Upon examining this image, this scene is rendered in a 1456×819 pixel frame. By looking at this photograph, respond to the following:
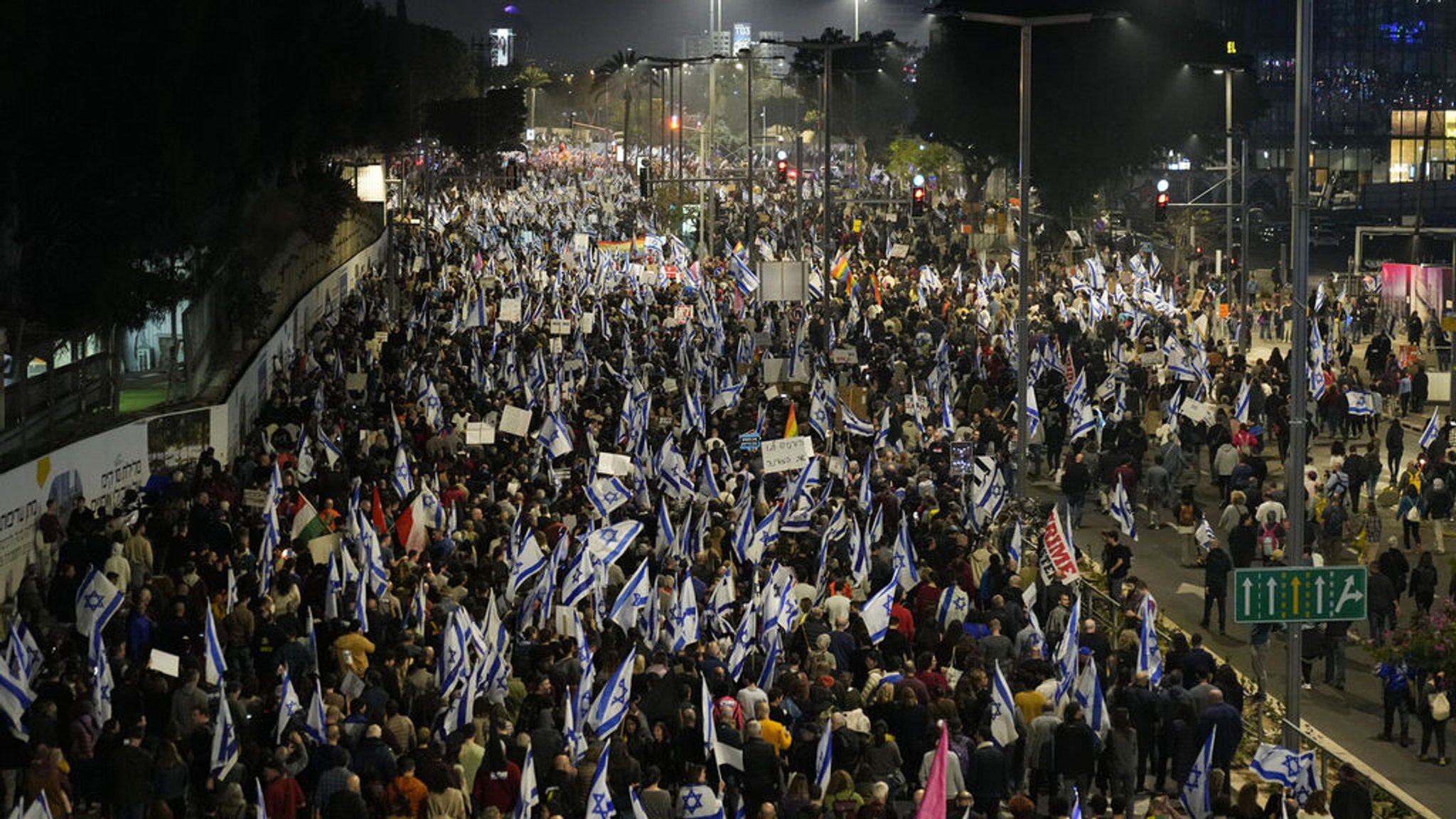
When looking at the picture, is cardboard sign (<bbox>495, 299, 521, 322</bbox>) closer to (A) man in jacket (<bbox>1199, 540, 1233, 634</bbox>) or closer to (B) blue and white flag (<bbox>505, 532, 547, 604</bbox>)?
(A) man in jacket (<bbox>1199, 540, 1233, 634</bbox>)

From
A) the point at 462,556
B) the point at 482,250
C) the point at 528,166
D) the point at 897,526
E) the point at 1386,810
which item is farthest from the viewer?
the point at 528,166

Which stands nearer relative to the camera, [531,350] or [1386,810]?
[1386,810]

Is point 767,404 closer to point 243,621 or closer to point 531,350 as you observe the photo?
point 531,350

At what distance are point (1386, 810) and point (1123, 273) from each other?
38.8 metres

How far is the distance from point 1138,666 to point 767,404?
15446 mm

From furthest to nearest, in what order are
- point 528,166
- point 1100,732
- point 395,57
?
point 528,166
point 395,57
point 1100,732

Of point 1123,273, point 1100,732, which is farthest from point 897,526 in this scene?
point 1123,273

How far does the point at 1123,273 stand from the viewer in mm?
54250

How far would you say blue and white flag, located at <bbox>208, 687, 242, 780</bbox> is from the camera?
1530 centimetres

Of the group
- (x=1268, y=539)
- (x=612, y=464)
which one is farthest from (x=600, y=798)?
(x=1268, y=539)

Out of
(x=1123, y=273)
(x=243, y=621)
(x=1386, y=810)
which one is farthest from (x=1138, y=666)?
(x=1123, y=273)

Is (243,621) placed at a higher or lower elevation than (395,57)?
lower

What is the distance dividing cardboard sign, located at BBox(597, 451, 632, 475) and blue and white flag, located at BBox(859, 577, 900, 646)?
6035 millimetres

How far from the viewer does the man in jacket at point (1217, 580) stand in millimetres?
24453
